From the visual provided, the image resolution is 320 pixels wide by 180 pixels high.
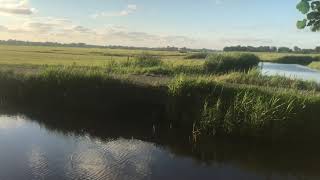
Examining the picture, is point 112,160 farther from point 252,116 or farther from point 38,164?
point 252,116

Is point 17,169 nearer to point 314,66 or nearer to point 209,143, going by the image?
point 209,143

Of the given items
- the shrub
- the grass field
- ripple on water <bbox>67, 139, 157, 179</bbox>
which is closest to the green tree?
ripple on water <bbox>67, 139, 157, 179</bbox>

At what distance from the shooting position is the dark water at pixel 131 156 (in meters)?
12.3

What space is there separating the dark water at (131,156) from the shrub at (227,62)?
68.4ft

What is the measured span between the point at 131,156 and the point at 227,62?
28.4 meters

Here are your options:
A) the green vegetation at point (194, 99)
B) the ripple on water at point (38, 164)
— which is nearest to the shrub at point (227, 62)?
the green vegetation at point (194, 99)

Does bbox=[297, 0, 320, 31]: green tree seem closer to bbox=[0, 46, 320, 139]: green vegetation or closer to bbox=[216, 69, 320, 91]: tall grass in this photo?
bbox=[0, 46, 320, 139]: green vegetation

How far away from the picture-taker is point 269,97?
17.5m

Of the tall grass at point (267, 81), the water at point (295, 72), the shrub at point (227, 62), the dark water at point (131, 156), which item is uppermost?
the shrub at point (227, 62)

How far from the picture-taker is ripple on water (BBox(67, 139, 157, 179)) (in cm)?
1191

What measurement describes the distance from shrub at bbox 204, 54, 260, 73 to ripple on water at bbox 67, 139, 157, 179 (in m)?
22.5

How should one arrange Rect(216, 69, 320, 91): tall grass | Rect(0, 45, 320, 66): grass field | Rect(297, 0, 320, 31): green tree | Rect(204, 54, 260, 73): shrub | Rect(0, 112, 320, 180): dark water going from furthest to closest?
Rect(0, 45, 320, 66): grass field < Rect(204, 54, 260, 73): shrub < Rect(216, 69, 320, 91): tall grass < Rect(0, 112, 320, 180): dark water < Rect(297, 0, 320, 31): green tree

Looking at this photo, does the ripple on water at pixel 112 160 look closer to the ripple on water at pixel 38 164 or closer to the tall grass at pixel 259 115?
the ripple on water at pixel 38 164

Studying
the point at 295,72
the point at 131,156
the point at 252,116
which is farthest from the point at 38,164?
the point at 295,72
